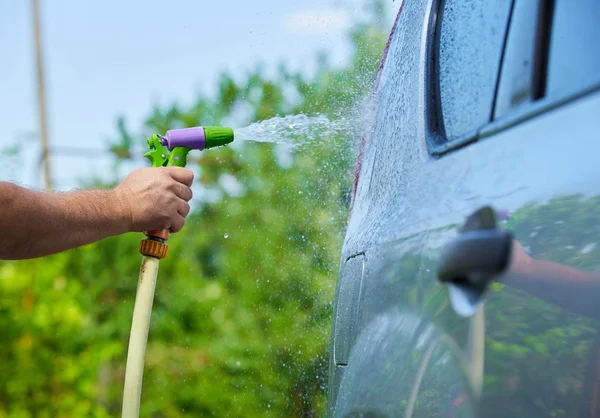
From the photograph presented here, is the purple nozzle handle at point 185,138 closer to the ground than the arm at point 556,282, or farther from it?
farther from it

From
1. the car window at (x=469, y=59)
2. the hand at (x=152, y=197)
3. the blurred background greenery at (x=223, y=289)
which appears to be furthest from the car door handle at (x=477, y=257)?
the blurred background greenery at (x=223, y=289)

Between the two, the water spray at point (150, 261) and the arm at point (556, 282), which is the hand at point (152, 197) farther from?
the arm at point (556, 282)

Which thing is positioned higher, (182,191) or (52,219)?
(182,191)

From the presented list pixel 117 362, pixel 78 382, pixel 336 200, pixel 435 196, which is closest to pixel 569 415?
pixel 435 196

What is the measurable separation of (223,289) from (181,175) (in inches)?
119

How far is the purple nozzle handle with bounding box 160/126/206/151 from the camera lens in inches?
87.3

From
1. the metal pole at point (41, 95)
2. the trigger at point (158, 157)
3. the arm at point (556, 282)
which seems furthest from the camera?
the metal pole at point (41, 95)

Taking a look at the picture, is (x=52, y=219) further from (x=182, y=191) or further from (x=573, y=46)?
(x=573, y=46)

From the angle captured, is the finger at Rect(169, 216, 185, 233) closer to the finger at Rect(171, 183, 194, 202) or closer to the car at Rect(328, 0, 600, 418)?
the finger at Rect(171, 183, 194, 202)

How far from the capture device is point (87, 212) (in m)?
2.02

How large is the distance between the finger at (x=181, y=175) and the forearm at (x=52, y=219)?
6.4 inches

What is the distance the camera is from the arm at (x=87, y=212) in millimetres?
1896

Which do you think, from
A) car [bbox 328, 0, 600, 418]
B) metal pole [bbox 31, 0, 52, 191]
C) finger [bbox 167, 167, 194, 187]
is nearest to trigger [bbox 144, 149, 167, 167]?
finger [bbox 167, 167, 194, 187]

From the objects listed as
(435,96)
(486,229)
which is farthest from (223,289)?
(486,229)
